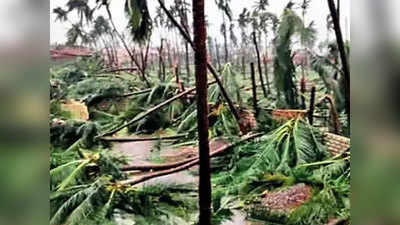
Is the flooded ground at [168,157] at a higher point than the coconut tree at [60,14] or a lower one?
lower

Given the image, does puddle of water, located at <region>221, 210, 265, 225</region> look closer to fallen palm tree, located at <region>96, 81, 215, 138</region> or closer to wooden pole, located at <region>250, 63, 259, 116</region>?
wooden pole, located at <region>250, 63, 259, 116</region>

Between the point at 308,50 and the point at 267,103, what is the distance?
30 cm

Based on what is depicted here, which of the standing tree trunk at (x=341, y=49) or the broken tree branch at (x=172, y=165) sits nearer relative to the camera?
the standing tree trunk at (x=341, y=49)

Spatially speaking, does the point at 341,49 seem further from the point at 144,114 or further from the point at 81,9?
the point at 81,9

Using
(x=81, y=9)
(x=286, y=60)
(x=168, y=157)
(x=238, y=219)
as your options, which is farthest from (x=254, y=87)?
(x=81, y=9)

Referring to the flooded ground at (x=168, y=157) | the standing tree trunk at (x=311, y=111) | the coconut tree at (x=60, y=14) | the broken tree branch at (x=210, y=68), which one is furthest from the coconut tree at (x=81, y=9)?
the standing tree trunk at (x=311, y=111)

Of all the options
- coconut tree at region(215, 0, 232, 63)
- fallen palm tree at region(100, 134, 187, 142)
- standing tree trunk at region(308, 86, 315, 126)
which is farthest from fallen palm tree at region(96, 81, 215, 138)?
standing tree trunk at region(308, 86, 315, 126)

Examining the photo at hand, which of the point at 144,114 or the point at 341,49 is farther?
the point at 144,114

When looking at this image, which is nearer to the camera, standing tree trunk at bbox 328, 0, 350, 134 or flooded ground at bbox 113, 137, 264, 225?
standing tree trunk at bbox 328, 0, 350, 134

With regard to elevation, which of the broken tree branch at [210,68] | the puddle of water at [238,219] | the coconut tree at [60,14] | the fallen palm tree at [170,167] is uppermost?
the coconut tree at [60,14]

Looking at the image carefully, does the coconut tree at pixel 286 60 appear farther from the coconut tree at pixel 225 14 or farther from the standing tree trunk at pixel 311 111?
the coconut tree at pixel 225 14

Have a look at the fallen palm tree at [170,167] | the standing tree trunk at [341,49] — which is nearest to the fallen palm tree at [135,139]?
the fallen palm tree at [170,167]
